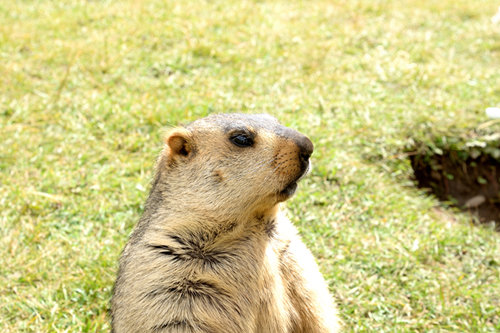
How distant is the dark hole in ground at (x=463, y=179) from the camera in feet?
16.3

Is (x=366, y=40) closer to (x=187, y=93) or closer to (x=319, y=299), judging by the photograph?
(x=187, y=93)

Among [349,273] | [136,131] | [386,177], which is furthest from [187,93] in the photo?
[349,273]

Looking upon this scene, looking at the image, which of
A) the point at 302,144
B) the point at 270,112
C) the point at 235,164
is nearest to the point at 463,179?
the point at 270,112

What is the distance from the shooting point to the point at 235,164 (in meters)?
2.68

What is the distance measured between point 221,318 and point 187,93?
333 cm

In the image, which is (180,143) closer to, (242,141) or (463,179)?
(242,141)

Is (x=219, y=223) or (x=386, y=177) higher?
(x=219, y=223)

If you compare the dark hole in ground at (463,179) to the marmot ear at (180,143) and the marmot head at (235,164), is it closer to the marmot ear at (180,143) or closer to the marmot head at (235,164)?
the marmot head at (235,164)

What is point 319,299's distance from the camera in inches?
115

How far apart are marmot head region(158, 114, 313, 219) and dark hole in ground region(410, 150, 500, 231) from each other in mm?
2566

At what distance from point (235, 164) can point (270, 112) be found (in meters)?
2.62

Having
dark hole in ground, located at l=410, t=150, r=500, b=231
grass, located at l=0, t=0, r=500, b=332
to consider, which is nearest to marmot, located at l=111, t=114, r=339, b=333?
grass, located at l=0, t=0, r=500, b=332

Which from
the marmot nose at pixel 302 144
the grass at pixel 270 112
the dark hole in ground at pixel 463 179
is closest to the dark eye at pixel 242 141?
the marmot nose at pixel 302 144

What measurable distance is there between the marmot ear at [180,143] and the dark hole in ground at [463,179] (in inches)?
107
